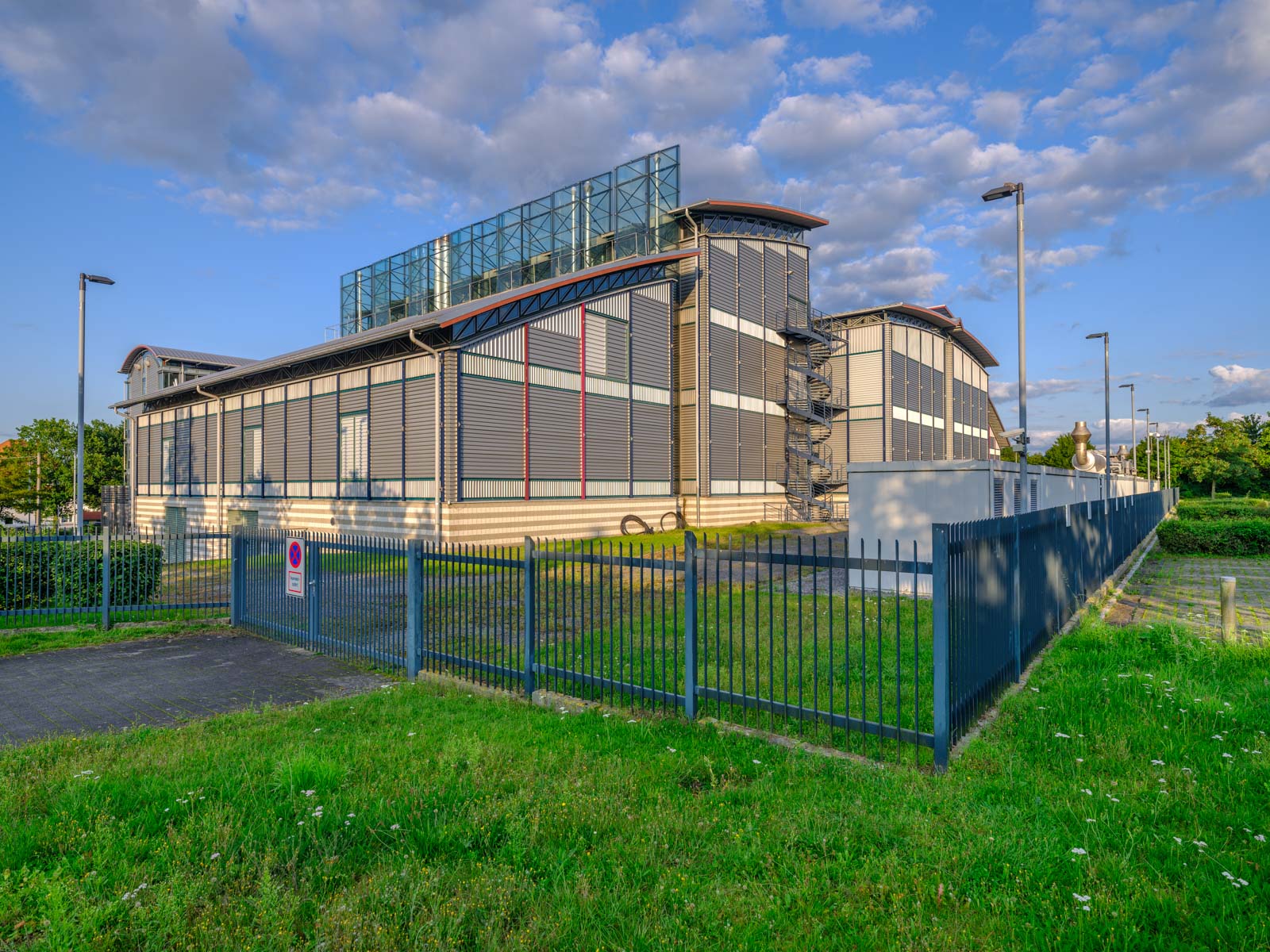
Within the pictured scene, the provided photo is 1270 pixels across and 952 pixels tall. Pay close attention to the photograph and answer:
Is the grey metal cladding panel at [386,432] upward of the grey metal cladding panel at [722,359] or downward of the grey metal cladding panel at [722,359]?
downward

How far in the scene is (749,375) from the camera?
35.1 metres

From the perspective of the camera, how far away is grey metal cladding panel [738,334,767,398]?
1364 inches

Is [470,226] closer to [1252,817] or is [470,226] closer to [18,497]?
[18,497]

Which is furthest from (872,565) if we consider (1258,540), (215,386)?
(215,386)

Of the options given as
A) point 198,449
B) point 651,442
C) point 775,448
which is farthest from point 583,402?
point 198,449

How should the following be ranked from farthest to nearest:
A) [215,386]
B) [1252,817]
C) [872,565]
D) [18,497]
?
[18,497], [215,386], [872,565], [1252,817]

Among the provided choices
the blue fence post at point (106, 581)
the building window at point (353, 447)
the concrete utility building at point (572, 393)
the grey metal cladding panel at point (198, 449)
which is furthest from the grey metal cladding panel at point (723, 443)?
the grey metal cladding panel at point (198, 449)

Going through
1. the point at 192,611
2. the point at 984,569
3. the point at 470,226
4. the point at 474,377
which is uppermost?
the point at 470,226

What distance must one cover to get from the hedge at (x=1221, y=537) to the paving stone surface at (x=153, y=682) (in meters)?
27.2

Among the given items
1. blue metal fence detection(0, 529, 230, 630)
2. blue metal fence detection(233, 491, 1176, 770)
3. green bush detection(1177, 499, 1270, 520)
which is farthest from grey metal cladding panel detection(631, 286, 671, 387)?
green bush detection(1177, 499, 1270, 520)

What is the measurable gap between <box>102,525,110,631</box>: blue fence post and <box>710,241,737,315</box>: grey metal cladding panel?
2597 centimetres

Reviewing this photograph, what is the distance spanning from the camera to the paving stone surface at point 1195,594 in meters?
11.8

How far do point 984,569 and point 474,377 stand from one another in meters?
19.0

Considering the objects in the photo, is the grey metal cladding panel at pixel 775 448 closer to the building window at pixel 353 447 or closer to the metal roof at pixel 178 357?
the building window at pixel 353 447
